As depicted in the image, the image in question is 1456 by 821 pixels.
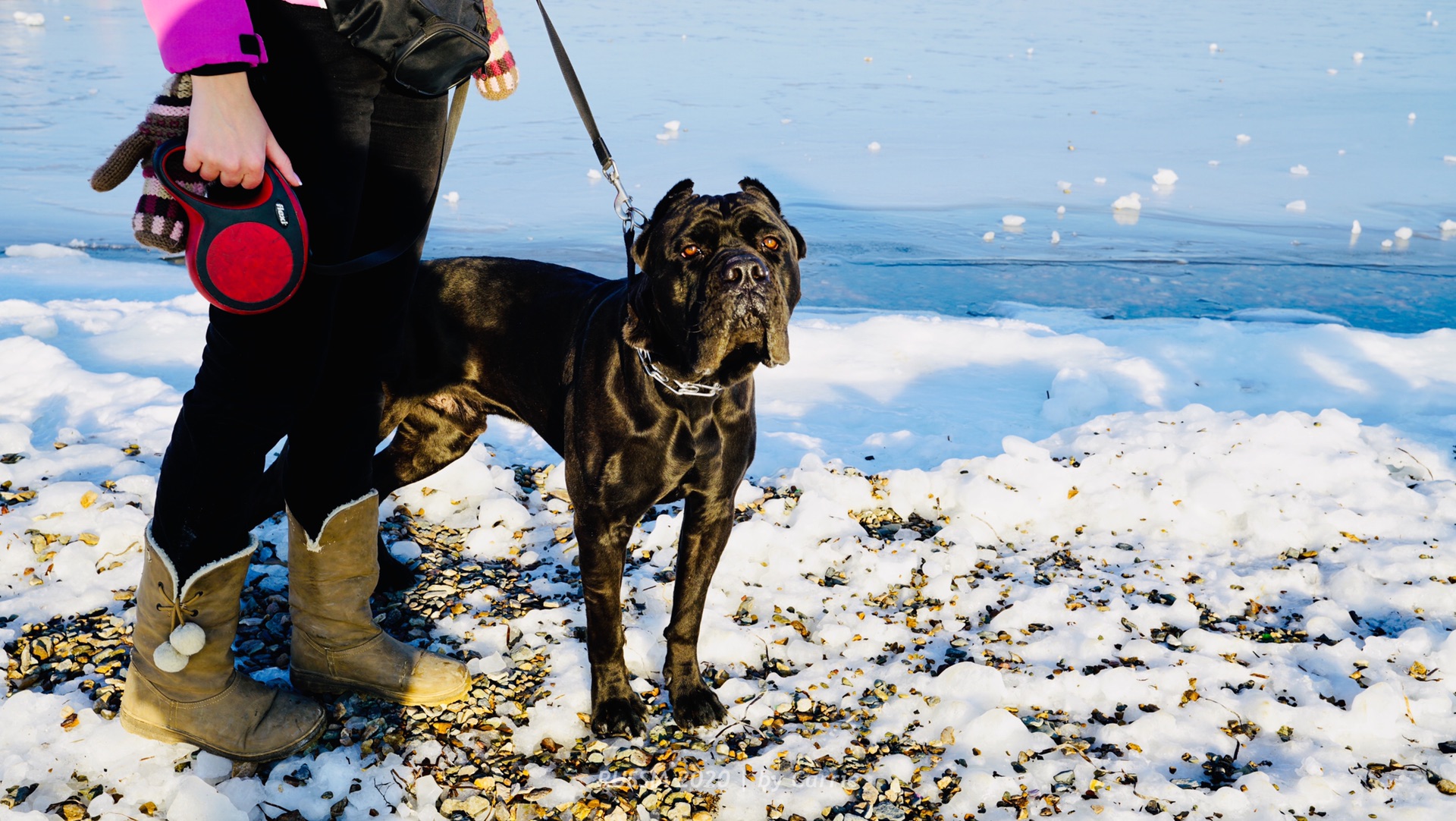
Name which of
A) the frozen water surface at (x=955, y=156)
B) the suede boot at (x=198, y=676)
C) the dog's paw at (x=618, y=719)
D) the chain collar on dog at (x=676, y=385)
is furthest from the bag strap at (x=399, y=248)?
the frozen water surface at (x=955, y=156)

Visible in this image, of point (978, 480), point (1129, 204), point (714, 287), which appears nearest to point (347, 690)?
point (714, 287)

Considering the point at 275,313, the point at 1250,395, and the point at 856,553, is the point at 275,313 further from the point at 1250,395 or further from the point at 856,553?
the point at 1250,395

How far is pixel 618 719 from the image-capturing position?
2.63 metres

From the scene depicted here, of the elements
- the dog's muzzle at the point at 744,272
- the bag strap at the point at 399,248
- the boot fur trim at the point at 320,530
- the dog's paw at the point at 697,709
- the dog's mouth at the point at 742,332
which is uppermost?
the bag strap at the point at 399,248

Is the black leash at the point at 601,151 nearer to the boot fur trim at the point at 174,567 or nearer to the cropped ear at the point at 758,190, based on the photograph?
the cropped ear at the point at 758,190

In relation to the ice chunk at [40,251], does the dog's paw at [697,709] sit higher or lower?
lower

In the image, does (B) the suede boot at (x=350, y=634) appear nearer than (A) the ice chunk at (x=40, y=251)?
Yes

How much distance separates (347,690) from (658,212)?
1.51m

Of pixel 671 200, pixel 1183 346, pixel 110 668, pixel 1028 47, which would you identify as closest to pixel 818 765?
pixel 671 200

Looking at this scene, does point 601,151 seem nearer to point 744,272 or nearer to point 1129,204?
point 744,272

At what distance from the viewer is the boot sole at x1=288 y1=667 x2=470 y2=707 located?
102 inches

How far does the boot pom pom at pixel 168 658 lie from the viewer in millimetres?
2189

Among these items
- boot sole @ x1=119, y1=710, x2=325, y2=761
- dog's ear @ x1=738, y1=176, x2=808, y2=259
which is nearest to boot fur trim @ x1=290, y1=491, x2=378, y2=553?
Result: boot sole @ x1=119, y1=710, x2=325, y2=761

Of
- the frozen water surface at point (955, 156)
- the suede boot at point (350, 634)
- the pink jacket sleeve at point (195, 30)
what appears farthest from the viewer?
the frozen water surface at point (955, 156)
